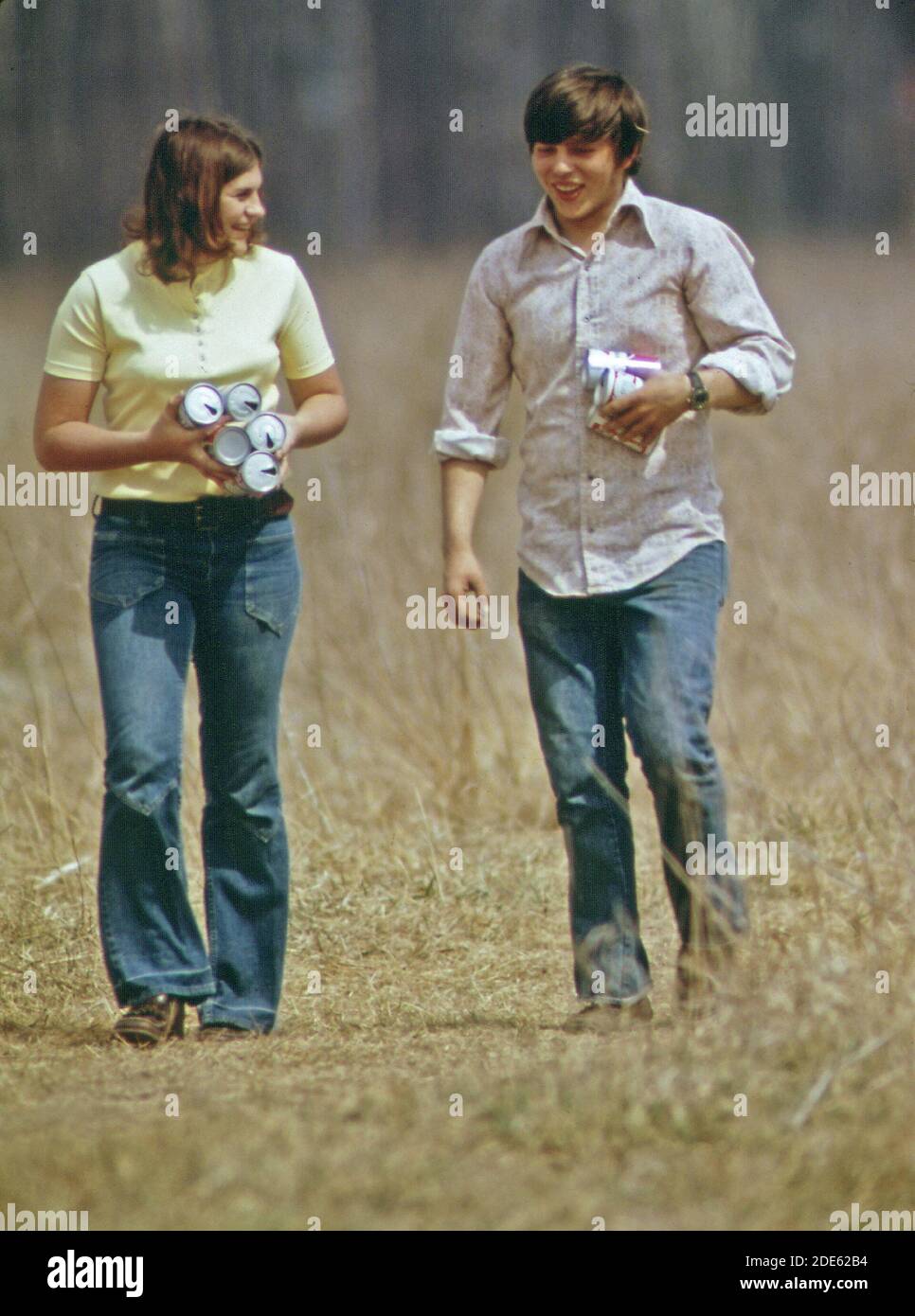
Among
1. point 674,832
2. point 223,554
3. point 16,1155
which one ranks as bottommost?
point 16,1155

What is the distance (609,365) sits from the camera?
3785 millimetres

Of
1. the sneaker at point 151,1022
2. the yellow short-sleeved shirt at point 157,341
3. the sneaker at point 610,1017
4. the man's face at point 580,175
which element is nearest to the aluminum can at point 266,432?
the yellow short-sleeved shirt at point 157,341

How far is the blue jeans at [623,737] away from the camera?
152 inches

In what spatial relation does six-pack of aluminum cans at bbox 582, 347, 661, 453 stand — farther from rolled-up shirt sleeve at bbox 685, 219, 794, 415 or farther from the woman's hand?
the woman's hand

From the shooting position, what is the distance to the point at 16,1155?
3.16 metres

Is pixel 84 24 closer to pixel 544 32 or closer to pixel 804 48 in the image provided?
pixel 544 32

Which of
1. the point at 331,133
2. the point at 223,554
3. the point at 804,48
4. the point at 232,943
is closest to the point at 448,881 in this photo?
the point at 232,943

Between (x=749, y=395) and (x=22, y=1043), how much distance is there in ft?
6.49

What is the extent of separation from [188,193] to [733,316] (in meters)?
1.07

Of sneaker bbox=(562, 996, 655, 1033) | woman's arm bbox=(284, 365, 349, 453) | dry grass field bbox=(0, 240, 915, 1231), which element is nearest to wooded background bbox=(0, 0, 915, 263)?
dry grass field bbox=(0, 240, 915, 1231)

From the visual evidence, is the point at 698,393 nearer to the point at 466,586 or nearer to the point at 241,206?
the point at 466,586

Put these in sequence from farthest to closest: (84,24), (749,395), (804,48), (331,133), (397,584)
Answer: (804,48)
(331,133)
(84,24)
(397,584)
(749,395)

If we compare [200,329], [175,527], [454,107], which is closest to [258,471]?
[175,527]

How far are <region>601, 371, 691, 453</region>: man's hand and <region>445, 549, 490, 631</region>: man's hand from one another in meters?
0.42
